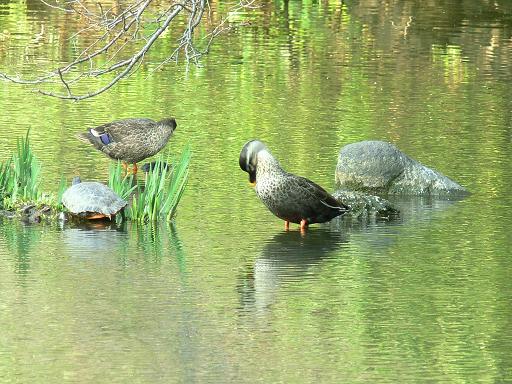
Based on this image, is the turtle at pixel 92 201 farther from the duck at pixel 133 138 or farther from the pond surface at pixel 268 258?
the duck at pixel 133 138

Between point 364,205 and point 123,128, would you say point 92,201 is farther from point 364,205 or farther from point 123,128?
point 123,128

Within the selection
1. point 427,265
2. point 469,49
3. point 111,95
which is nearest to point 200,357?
point 427,265

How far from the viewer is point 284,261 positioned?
39.5 feet

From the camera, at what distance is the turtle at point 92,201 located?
13.2 meters

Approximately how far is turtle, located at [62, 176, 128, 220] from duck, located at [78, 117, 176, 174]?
2.42 meters

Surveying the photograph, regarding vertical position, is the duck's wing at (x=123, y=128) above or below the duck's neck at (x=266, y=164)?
below

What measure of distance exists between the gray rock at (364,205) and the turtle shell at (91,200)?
2.13m

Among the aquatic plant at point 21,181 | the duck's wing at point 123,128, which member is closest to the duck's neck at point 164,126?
the duck's wing at point 123,128

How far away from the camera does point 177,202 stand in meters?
13.5

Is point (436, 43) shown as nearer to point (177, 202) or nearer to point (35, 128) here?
point (35, 128)

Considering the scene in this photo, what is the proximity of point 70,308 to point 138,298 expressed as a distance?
0.55 m

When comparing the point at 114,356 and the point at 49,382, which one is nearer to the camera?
the point at 49,382

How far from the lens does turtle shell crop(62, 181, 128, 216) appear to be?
518 inches

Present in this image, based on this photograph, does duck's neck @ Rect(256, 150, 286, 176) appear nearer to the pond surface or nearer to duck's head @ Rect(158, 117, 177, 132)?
the pond surface
